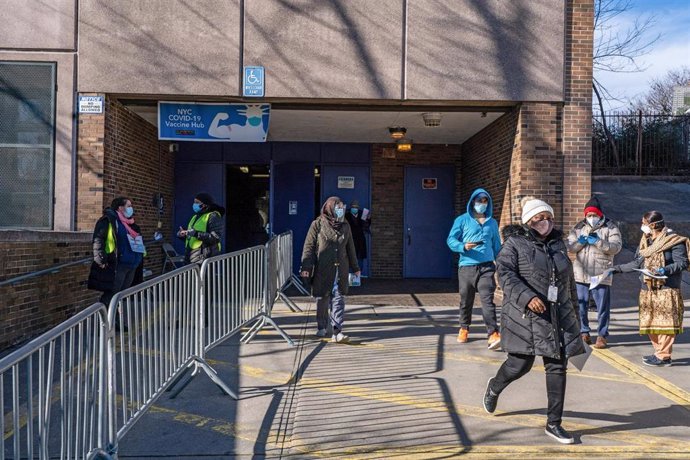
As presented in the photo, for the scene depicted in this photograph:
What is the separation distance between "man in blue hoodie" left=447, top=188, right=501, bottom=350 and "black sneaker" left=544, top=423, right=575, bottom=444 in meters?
2.60

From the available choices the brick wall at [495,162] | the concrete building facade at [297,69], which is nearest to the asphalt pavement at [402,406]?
the brick wall at [495,162]

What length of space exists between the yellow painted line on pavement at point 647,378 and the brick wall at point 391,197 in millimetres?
7573

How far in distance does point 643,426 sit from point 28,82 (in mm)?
9434

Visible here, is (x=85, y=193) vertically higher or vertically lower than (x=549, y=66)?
lower

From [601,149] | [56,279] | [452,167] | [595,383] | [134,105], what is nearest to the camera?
[595,383]

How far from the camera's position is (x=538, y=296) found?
13.9ft

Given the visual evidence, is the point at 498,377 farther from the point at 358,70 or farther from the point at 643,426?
the point at 358,70

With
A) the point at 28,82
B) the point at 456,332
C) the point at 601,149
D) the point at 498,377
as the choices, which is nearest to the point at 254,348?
the point at 456,332

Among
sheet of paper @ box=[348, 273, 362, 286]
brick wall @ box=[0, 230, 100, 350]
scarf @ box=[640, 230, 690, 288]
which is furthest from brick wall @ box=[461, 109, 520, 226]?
brick wall @ box=[0, 230, 100, 350]

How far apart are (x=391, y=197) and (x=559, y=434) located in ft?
34.1

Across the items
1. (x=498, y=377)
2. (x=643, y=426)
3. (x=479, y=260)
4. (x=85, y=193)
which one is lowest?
(x=643, y=426)

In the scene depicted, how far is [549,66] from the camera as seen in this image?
31.2 ft

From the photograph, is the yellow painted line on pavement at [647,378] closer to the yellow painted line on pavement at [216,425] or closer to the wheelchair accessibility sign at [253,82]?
the yellow painted line on pavement at [216,425]

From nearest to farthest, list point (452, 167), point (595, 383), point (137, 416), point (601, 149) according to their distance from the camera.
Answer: point (137, 416) < point (595, 383) < point (452, 167) < point (601, 149)
